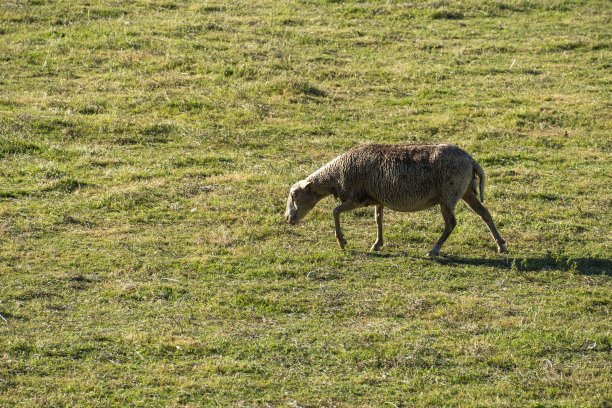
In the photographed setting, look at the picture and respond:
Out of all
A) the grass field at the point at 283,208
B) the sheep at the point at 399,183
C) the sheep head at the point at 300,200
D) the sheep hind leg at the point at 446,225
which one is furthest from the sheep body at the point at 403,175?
the grass field at the point at 283,208

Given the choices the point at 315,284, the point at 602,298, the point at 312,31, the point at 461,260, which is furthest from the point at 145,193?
the point at 312,31

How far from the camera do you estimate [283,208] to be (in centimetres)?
1469

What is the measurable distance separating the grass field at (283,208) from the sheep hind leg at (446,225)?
0.87 ft

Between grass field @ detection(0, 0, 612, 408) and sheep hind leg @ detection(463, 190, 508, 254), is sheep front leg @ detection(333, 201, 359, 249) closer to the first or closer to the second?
grass field @ detection(0, 0, 612, 408)

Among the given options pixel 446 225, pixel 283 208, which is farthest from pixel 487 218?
pixel 283 208

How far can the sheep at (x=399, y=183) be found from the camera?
12.5 metres

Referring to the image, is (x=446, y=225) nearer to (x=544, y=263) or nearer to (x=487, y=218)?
(x=487, y=218)

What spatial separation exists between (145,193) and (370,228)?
4.08 metres

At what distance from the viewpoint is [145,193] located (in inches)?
594

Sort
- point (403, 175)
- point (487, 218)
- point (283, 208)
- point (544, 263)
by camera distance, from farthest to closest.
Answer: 1. point (283, 208)
2. point (487, 218)
3. point (403, 175)
4. point (544, 263)

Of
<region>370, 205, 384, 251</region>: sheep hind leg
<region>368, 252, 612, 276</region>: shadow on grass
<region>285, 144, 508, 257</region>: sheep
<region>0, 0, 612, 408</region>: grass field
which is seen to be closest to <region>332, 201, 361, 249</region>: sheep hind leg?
<region>285, 144, 508, 257</region>: sheep

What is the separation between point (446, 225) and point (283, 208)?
126 inches

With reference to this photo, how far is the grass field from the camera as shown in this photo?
30.0 feet

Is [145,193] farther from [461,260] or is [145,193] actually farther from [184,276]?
[461,260]
